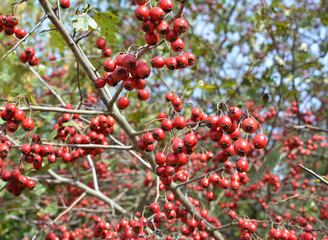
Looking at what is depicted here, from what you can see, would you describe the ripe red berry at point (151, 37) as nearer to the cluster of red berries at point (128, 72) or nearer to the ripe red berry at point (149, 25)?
the ripe red berry at point (149, 25)

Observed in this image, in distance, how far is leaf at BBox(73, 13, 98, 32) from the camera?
238 cm

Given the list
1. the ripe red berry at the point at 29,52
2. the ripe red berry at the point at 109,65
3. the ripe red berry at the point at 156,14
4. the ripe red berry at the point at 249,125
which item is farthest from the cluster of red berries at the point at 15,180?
the ripe red berry at the point at 249,125

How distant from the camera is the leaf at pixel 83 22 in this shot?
2.38 m

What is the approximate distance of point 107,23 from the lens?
2.68 metres

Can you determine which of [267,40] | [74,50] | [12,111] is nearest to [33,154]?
[12,111]

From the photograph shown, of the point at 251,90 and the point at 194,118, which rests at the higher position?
the point at 194,118

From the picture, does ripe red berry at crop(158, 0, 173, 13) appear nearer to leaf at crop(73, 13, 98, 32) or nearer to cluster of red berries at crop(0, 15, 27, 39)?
leaf at crop(73, 13, 98, 32)

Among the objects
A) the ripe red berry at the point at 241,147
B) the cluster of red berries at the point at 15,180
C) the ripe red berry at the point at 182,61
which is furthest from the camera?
the cluster of red berries at the point at 15,180

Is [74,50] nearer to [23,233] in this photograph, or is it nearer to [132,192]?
[23,233]

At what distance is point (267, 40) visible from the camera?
7.52 metres

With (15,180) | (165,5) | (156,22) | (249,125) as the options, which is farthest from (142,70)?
(15,180)

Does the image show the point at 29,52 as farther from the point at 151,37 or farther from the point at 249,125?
the point at 249,125

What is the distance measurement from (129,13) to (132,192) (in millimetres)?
4848

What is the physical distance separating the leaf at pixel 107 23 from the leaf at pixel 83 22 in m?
0.13
